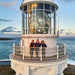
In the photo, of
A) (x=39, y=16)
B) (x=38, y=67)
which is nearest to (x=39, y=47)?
(x=38, y=67)

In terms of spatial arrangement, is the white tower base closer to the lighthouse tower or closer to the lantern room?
the lighthouse tower

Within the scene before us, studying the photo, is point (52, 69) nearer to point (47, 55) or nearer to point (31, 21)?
point (47, 55)

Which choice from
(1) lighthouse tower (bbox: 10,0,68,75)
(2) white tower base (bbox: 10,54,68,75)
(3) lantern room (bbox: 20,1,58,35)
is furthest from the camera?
(3) lantern room (bbox: 20,1,58,35)

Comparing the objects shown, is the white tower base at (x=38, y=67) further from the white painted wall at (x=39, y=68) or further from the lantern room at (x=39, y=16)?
the lantern room at (x=39, y=16)

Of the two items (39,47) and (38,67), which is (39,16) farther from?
(38,67)

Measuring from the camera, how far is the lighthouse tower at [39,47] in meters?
6.23

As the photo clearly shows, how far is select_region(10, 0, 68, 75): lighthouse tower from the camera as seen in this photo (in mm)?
6234

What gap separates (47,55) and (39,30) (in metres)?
2.06

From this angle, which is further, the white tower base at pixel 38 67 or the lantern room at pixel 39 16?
the lantern room at pixel 39 16

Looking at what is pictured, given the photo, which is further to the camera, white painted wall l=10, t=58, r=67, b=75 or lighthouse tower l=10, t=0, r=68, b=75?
lighthouse tower l=10, t=0, r=68, b=75

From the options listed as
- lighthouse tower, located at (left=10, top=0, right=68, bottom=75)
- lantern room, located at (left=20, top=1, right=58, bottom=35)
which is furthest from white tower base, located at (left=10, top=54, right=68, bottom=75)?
lantern room, located at (left=20, top=1, right=58, bottom=35)

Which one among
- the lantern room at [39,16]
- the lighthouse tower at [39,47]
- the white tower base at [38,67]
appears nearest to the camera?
the white tower base at [38,67]

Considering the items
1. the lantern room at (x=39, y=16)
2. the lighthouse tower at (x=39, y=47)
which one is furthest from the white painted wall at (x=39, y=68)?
the lantern room at (x=39, y=16)

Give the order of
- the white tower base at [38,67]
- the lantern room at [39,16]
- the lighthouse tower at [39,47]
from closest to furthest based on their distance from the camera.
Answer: the white tower base at [38,67] < the lighthouse tower at [39,47] < the lantern room at [39,16]
